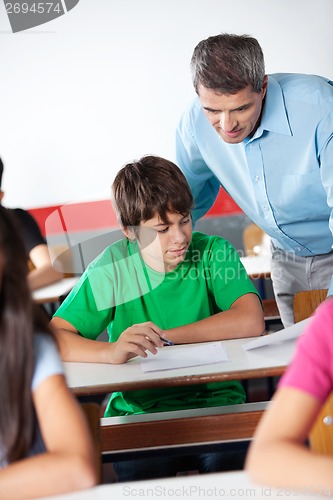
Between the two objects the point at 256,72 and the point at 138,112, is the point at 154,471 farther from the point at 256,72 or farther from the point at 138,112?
the point at 138,112

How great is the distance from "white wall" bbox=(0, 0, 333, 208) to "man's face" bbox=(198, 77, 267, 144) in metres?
2.23

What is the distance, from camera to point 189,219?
2.00 metres

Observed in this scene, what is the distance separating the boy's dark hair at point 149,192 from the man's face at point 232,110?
0.60ft

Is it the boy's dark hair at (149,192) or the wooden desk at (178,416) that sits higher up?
the boy's dark hair at (149,192)

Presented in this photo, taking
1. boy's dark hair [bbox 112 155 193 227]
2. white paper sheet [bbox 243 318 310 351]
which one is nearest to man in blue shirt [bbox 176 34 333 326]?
boy's dark hair [bbox 112 155 193 227]

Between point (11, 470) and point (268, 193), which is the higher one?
point (11, 470)

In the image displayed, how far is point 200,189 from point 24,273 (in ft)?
5.04

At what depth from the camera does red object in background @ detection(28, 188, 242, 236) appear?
3928 millimetres

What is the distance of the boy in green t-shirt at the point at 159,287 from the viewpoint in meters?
1.89

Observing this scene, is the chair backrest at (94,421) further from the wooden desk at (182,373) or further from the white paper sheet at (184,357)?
the white paper sheet at (184,357)

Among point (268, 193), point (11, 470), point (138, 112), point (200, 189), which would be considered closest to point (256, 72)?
point (268, 193)

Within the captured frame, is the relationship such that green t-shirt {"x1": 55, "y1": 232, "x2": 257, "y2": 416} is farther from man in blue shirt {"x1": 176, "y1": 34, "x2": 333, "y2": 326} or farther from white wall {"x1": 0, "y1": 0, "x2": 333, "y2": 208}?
white wall {"x1": 0, "y1": 0, "x2": 333, "y2": 208}

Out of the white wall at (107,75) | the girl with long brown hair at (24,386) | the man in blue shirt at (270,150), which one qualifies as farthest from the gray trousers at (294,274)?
the white wall at (107,75)

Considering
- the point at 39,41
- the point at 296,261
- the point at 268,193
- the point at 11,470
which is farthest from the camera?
the point at 39,41
